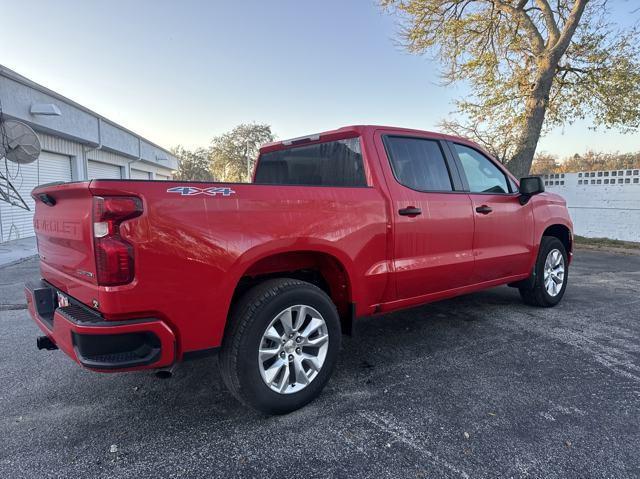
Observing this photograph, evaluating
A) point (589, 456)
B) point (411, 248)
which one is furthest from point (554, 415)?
point (411, 248)

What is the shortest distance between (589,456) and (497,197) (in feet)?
8.57

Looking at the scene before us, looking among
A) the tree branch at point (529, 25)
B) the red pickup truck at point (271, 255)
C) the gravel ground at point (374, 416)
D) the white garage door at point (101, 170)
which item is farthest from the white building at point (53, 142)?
the tree branch at point (529, 25)

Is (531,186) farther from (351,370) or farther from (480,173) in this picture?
(351,370)

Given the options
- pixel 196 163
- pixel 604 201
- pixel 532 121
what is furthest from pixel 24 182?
pixel 196 163

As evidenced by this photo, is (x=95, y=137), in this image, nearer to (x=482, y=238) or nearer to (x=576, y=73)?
(x=482, y=238)

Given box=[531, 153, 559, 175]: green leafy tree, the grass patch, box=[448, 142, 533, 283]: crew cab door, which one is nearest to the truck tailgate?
box=[448, 142, 533, 283]: crew cab door

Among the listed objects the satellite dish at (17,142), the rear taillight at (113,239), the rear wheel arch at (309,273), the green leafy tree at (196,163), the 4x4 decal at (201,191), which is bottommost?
the rear wheel arch at (309,273)

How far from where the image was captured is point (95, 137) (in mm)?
15875

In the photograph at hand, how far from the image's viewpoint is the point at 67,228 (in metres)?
2.39

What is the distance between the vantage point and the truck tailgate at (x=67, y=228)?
214 centimetres

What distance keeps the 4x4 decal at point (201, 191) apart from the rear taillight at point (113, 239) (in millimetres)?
205

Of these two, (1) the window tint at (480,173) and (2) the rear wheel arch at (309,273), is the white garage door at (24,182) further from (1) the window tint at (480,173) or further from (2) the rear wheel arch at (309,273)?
(1) the window tint at (480,173)

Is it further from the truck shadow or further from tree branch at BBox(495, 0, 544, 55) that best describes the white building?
tree branch at BBox(495, 0, 544, 55)

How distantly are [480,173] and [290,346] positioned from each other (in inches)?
111
